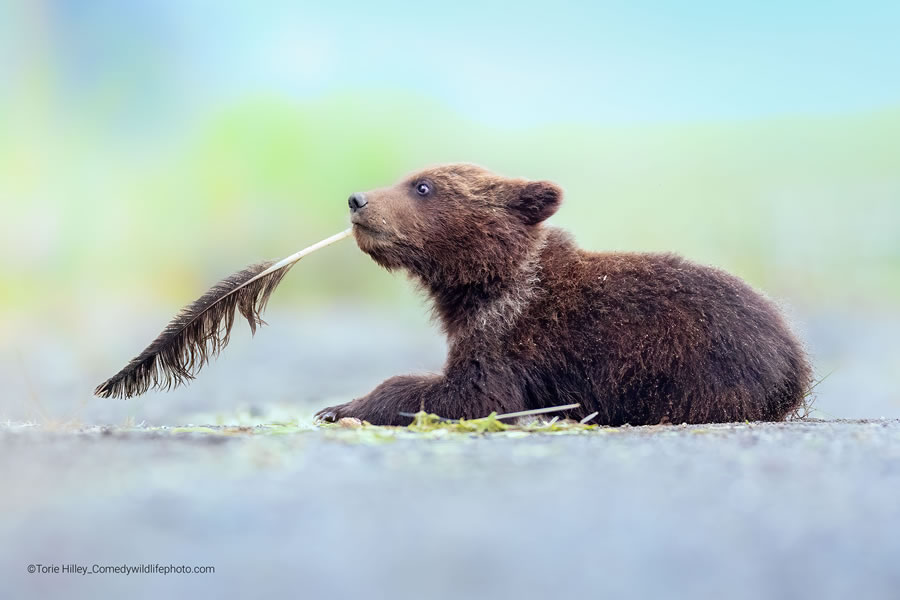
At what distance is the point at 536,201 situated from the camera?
20.5 ft

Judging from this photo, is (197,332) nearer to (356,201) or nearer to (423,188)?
(356,201)

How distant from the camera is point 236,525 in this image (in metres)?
2.57

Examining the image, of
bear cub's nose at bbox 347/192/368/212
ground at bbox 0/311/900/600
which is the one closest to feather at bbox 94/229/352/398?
bear cub's nose at bbox 347/192/368/212

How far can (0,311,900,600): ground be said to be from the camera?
2281mm

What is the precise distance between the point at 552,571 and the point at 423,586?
34 cm

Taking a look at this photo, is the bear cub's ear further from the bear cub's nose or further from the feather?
the feather

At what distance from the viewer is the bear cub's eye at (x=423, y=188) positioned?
6.36m

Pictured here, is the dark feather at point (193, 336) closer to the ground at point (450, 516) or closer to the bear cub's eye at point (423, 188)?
the bear cub's eye at point (423, 188)

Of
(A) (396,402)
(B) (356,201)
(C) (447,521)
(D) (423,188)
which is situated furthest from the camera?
(D) (423,188)

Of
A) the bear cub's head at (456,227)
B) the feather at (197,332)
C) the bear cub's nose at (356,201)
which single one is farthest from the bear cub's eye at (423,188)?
the feather at (197,332)

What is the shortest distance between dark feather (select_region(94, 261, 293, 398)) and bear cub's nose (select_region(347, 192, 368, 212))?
2.49 feet

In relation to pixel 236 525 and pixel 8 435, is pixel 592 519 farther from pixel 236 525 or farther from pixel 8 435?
pixel 8 435

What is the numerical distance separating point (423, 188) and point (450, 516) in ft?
13.1

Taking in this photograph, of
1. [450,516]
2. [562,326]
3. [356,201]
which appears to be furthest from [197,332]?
[450,516]
